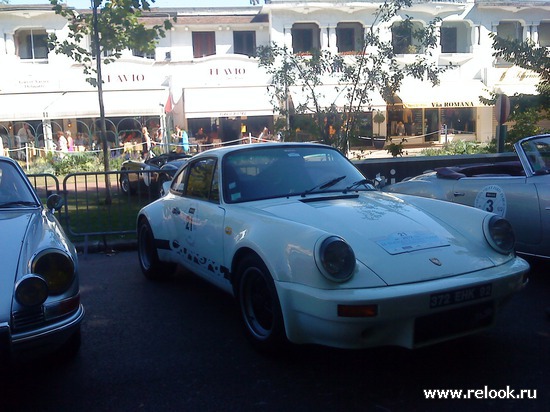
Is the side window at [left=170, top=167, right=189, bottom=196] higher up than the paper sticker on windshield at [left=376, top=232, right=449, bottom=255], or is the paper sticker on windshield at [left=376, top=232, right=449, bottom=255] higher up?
the side window at [left=170, top=167, right=189, bottom=196]

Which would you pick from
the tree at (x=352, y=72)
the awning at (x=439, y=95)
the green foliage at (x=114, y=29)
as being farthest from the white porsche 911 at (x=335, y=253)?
the awning at (x=439, y=95)

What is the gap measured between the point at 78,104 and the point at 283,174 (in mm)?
22792

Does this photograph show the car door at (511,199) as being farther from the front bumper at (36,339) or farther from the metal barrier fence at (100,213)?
the metal barrier fence at (100,213)

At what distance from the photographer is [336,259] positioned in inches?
138

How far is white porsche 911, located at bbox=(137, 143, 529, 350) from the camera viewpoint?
3.43 m

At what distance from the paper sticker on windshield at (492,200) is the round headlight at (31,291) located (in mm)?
4412

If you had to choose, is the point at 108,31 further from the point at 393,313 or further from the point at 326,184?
the point at 393,313

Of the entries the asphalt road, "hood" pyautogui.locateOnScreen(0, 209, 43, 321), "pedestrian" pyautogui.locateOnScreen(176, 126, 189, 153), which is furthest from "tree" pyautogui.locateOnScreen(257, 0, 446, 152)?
"pedestrian" pyautogui.locateOnScreen(176, 126, 189, 153)

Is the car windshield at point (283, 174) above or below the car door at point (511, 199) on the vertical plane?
above

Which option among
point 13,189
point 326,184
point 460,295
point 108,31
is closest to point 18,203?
point 13,189

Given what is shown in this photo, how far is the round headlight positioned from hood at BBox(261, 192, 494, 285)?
1.64 m

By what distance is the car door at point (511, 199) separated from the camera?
562 centimetres

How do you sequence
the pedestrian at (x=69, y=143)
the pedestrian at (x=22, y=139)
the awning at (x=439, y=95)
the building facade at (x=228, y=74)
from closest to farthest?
the pedestrian at (x=69, y=143), the pedestrian at (x=22, y=139), the building facade at (x=228, y=74), the awning at (x=439, y=95)

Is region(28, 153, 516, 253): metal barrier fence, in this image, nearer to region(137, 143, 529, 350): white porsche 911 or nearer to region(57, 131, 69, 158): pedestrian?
region(137, 143, 529, 350): white porsche 911
